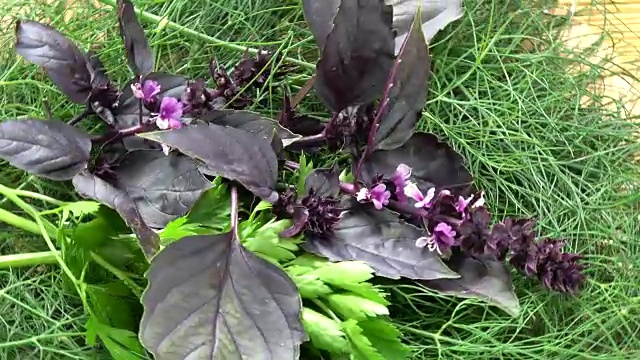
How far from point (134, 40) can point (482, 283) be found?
30cm

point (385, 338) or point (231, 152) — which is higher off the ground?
point (231, 152)

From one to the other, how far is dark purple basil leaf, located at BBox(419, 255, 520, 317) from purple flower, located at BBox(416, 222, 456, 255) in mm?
30

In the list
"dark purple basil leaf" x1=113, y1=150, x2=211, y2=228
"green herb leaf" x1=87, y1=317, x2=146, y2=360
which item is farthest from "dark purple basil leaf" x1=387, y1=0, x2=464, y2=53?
"green herb leaf" x1=87, y1=317, x2=146, y2=360

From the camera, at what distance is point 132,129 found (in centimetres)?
54

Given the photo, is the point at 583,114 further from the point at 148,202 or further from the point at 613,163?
the point at 148,202

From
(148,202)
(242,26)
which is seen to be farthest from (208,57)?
(148,202)

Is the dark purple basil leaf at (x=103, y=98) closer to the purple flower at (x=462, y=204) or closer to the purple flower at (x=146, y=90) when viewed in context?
the purple flower at (x=146, y=90)

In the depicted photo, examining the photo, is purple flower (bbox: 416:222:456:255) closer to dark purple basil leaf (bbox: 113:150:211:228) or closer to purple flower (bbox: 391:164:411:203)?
purple flower (bbox: 391:164:411:203)

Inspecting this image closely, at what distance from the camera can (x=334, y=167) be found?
0.53m

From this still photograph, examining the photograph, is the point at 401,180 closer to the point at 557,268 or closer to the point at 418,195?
the point at 418,195

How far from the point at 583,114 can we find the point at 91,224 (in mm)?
402

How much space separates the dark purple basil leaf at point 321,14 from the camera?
1.82 ft

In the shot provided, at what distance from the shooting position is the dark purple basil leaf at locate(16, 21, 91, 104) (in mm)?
533

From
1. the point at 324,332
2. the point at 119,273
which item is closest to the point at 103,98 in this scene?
the point at 119,273
